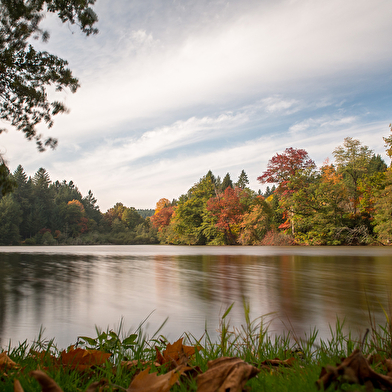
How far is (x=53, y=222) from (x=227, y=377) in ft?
242

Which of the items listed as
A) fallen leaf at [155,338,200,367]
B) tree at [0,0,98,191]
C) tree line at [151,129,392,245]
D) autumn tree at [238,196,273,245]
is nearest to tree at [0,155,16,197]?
tree at [0,0,98,191]

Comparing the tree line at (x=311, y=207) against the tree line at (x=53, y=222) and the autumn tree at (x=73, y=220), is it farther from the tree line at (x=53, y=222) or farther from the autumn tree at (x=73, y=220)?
the autumn tree at (x=73, y=220)

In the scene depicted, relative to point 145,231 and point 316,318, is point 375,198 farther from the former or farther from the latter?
point 145,231

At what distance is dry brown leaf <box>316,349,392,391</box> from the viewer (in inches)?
37.1

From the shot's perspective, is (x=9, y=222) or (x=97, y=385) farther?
(x=9, y=222)

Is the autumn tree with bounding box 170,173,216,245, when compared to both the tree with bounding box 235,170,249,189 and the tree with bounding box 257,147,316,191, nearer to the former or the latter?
the tree with bounding box 257,147,316,191

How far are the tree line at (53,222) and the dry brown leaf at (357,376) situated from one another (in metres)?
64.0

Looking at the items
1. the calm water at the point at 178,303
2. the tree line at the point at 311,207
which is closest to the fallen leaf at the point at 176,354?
the calm water at the point at 178,303

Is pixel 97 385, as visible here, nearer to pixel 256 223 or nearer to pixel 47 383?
pixel 47 383

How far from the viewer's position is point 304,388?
104 centimetres

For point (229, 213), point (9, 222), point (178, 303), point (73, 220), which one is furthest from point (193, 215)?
point (178, 303)

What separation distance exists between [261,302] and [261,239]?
32.2m

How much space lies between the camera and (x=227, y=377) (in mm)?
1051

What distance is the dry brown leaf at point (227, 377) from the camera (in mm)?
1014
